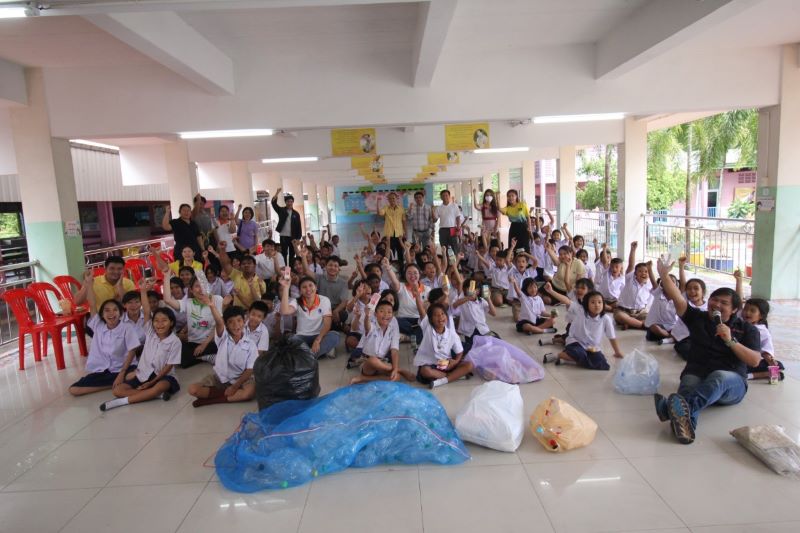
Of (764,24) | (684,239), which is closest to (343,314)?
(764,24)

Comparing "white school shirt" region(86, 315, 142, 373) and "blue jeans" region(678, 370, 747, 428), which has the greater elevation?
"white school shirt" region(86, 315, 142, 373)

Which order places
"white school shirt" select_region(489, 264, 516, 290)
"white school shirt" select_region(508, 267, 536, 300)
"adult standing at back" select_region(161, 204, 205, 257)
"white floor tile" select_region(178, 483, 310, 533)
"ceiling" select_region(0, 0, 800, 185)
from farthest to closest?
"white school shirt" select_region(489, 264, 516, 290), "adult standing at back" select_region(161, 204, 205, 257), "white school shirt" select_region(508, 267, 536, 300), "ceiling" select_region(0, 0, 800, 185), "white floor tile" select_region(178, 483, 310, 533)

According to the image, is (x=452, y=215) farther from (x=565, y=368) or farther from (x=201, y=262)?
(x=565, y=368)

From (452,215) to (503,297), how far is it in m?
2.76

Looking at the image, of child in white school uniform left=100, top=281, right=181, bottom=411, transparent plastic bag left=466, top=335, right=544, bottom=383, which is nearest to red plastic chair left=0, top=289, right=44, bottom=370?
child in white school uniform left=100, top=281, right=181, bottom=411

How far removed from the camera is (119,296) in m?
5.68

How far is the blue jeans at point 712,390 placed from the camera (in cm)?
345

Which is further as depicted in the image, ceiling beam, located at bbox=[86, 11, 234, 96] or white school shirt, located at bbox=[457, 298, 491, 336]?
white school shirt, located at bbox=[457, 298, 491, 336]

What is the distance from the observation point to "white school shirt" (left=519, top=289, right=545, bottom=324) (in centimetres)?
615

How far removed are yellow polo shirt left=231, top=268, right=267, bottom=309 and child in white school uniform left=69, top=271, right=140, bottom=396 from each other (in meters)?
1.52

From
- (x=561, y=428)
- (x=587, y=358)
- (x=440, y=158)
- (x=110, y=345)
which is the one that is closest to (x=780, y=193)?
(x=587, y=358)

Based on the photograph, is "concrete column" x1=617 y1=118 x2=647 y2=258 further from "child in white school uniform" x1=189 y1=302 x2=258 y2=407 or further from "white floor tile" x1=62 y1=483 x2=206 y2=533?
"white floor tile" x1=62 y1=483 x2=206 y2=533

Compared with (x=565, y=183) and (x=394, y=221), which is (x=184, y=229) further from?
(x=565, y=183)

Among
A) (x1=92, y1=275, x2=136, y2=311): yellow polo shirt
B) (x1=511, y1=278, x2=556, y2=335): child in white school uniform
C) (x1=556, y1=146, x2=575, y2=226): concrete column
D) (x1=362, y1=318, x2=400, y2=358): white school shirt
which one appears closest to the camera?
(x1=362, y1=318, x2=400, y2=358): white school shirt
